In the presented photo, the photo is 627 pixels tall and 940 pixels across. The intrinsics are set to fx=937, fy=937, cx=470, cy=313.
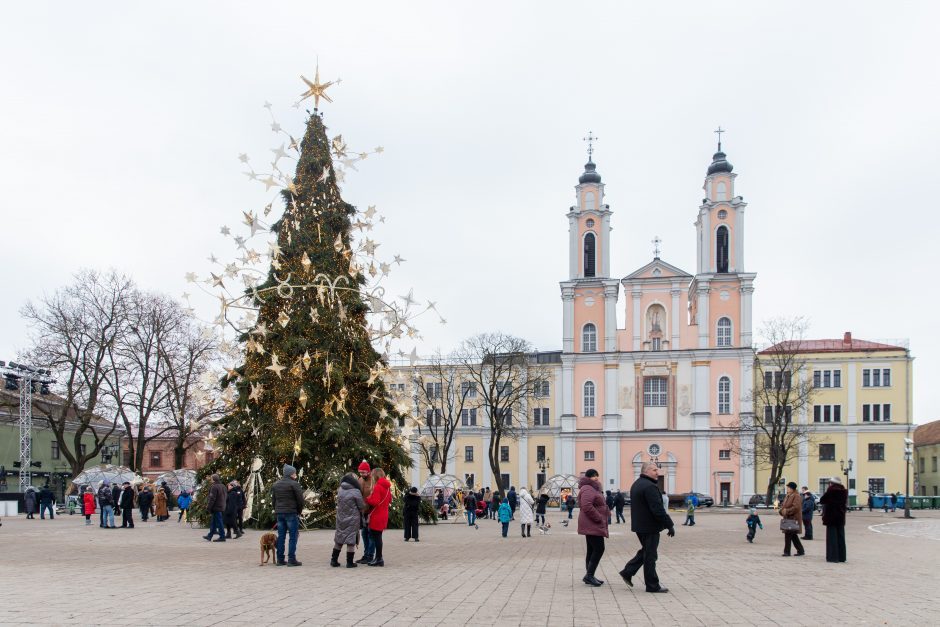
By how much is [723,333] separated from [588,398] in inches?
460

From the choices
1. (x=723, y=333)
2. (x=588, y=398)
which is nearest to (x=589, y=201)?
(x=723, y=333)

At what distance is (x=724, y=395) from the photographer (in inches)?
2840

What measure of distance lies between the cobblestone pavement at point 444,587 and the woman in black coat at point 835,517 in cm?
43

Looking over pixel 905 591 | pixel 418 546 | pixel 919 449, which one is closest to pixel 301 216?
pixel 418 546

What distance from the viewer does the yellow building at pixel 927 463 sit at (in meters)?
90.3

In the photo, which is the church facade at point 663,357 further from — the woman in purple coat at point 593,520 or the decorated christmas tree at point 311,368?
the woman in purple coat at point 593,520

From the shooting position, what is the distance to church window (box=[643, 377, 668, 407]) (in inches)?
2899

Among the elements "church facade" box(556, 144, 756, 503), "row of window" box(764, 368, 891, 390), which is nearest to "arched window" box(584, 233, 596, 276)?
"church facade" box(556, 144, 756, 503)

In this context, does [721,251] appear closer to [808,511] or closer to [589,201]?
[589,201]

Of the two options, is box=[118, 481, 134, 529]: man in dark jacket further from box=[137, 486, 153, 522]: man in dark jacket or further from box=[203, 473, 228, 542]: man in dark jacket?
box=[203, 473, 228, 542]: man in dark jacket

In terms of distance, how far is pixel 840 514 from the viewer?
16094 mm

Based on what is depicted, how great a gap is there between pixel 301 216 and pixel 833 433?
60920 mm

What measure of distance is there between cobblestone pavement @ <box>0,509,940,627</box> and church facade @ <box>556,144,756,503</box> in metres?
51.9

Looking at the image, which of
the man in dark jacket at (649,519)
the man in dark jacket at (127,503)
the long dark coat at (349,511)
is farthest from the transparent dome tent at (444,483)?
the man in dark jacket at (649,519)
